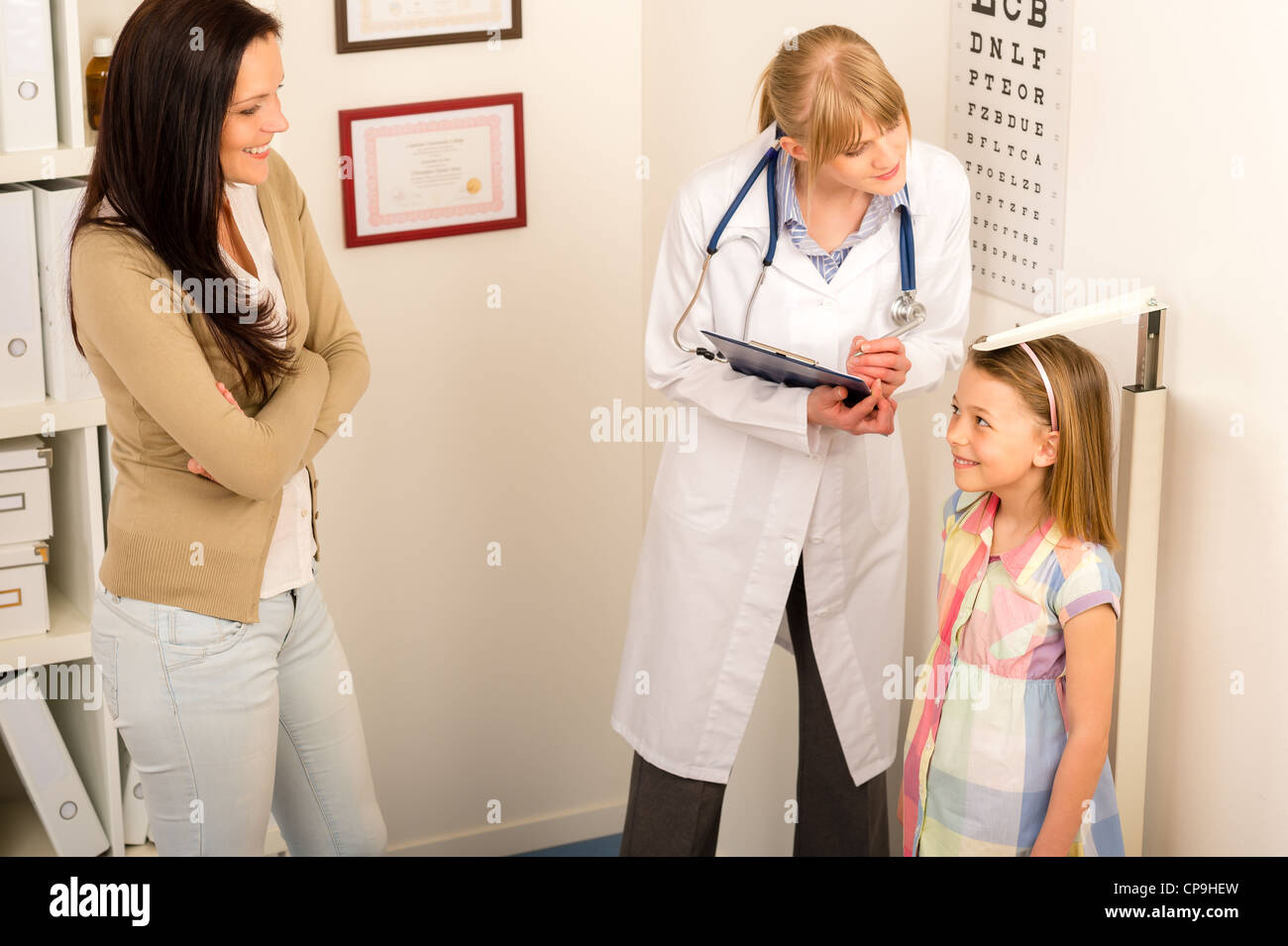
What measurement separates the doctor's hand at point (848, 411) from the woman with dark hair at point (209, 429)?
60 centimetres

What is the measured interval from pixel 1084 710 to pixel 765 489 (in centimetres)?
57

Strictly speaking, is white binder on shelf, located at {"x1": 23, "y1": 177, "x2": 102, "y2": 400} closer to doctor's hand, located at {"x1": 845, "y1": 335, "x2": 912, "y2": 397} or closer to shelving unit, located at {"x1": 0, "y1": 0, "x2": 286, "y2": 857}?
shelving unit, located at {"x1": 0, "y1": 0, "x2": 286, "y2": 857}

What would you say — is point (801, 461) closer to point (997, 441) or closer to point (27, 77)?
point (997, 441)

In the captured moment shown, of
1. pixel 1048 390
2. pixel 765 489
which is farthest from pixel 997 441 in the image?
pixel 765 489

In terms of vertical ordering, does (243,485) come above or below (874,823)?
above

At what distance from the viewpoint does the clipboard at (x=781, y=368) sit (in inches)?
65.8

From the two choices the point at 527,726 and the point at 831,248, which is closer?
the point at 831,248

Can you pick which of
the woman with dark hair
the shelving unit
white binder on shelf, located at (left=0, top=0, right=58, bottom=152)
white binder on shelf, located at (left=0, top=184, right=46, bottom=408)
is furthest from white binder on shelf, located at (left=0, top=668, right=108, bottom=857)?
white binder on shelf, located at (left=0, top=0, right=58, bottom=152)

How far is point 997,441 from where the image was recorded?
152cm

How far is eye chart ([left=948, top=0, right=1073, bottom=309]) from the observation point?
1.76 meters

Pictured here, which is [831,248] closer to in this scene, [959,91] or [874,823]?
[959,91]
